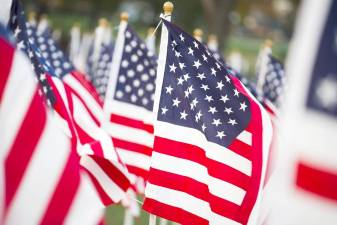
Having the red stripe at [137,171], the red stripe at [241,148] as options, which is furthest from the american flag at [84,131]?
the red stripe at [241,148]

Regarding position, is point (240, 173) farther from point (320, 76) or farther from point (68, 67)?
point (68, 67)

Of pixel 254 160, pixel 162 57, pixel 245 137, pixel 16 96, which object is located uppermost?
pixel 162 57

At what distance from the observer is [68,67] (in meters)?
7.23

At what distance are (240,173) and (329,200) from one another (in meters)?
2.03

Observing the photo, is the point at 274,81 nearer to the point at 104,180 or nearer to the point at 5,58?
the point at 104,180

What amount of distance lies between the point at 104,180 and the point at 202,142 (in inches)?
41.5

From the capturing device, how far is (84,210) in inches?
117

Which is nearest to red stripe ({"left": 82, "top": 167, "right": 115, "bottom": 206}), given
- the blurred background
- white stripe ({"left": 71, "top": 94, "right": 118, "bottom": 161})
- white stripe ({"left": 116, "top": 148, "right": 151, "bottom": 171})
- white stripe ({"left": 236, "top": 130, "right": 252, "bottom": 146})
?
white stripe ({"left": 71, "top": 94, "right": 118, "bottom": 161})

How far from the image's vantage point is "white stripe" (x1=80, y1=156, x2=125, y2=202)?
18.4 ft

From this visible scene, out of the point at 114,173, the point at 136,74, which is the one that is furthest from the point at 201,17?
the point at 114,173

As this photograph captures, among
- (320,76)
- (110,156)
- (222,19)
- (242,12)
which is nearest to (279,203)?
(320,76)

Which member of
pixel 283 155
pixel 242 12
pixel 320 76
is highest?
pixel 242 12

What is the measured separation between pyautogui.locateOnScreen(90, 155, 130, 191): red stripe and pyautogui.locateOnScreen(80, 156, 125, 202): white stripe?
24mm

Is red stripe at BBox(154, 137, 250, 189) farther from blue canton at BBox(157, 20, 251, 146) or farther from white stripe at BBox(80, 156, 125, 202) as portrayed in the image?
white stripe at BBox(80, 156, 125, 202)
